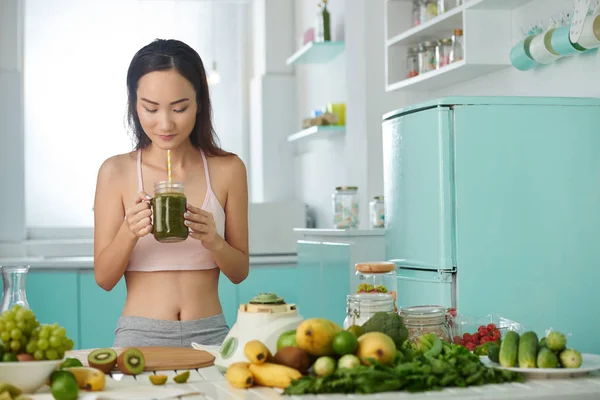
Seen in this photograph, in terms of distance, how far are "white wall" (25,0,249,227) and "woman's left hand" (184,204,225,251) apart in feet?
14.4

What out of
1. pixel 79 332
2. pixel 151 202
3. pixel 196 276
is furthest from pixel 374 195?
pixel 151 202

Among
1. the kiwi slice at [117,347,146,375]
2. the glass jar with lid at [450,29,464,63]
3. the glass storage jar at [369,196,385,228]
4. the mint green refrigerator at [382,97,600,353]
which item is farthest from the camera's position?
the glass storage jar at [369,196,385,228]

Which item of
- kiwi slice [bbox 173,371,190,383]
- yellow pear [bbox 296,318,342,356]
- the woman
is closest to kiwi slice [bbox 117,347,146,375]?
kiwi slice [bbox 173,371,190,383]

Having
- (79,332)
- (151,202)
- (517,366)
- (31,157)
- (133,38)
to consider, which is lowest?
(79,332)

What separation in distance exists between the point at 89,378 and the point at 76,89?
5193 millimetres

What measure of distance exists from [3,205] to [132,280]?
4.07 metres

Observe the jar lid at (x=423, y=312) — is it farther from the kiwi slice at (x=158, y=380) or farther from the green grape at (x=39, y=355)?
the green grape at (x=39, y=355)

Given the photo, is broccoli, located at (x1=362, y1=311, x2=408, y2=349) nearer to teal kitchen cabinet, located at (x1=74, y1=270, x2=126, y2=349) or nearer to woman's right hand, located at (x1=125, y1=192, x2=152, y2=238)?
woman's right hand, located at (x1=125, y1=192, x2=152, y2=238)

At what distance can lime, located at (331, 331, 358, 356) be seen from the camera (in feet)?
Result: 4.64

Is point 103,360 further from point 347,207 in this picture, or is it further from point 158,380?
point 347,207

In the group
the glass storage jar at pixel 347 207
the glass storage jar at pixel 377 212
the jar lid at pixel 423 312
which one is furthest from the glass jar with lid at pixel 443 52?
the jar lid at pixel 423 312

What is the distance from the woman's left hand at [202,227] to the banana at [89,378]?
55 cm

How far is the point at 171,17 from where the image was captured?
→ 654 centimetres

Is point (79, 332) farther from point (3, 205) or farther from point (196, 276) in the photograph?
point (196, 276)
